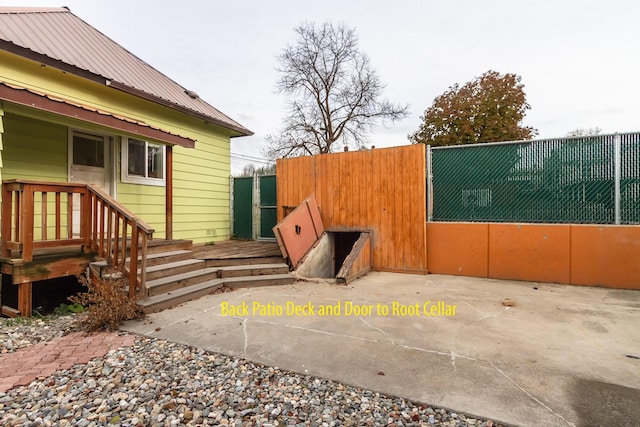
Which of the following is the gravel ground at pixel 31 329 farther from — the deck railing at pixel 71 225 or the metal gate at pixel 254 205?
the metal gate at pixel 254 205

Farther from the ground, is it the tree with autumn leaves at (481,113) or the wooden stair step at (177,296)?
the tree with autumn leaves at (481,113)

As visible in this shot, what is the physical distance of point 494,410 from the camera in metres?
1.72

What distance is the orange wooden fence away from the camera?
584 cm

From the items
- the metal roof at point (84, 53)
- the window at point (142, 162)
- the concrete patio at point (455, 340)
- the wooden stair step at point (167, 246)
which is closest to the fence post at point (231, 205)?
the metal roof at point (84, 53)

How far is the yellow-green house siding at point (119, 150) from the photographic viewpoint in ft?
14.0

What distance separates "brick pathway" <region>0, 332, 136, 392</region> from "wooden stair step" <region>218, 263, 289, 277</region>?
6.60 feet

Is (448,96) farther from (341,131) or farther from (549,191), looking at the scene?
(549,191)

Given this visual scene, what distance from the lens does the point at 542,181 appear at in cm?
513

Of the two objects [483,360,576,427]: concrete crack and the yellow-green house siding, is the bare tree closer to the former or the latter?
the yellow-green house siding

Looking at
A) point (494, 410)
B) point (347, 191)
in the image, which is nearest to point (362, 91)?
point (347, 191)

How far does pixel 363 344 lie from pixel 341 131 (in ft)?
53.4

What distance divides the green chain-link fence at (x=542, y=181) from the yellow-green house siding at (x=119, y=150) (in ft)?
17.6

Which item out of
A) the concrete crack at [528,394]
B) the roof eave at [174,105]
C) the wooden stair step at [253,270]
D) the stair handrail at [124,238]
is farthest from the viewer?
the roof eave at [174,105]

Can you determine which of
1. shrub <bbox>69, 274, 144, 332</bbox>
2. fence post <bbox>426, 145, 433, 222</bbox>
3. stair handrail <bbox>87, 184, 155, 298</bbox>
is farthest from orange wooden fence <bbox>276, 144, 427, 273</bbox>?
shrub <bbox>69, 274, 144, 332</bbox>
